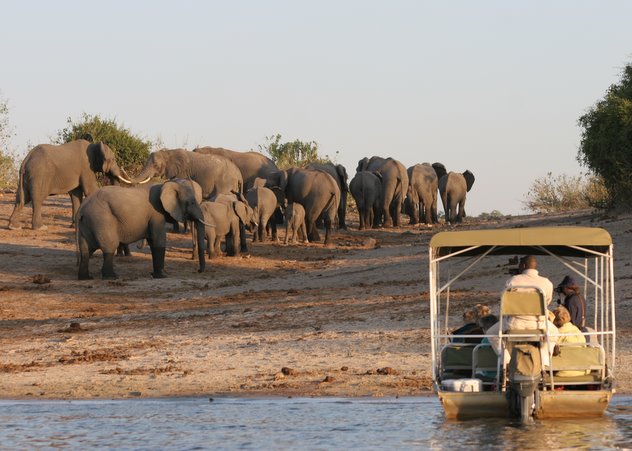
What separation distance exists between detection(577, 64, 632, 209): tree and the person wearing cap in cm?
2239

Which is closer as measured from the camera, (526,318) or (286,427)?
(526,318)

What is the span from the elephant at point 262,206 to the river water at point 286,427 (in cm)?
2110

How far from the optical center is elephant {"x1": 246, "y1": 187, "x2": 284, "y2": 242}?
121 ft

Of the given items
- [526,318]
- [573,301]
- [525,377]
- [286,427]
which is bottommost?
[286,427]

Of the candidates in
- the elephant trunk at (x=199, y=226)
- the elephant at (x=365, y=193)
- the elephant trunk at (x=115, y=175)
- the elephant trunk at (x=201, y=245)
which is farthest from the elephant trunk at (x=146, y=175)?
the elephant trunk at (x=201, y=245)

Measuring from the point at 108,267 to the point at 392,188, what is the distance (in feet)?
64.0

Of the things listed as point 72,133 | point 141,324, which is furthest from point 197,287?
point 72,133

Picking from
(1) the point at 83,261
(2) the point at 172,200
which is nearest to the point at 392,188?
(2) the point at 172,200

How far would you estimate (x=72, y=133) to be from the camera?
50250 mm

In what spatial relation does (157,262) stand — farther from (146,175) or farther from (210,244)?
(146,175)

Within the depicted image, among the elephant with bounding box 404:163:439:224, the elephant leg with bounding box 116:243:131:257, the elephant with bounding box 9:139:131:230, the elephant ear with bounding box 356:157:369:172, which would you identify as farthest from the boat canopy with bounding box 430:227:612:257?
the elephant ear with bounding box 356:157:369:172

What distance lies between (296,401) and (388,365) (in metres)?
2.08

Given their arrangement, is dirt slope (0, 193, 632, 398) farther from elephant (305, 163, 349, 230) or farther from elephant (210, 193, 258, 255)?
elephant (305, 163, 349, 230)

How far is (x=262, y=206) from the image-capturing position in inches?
1471
